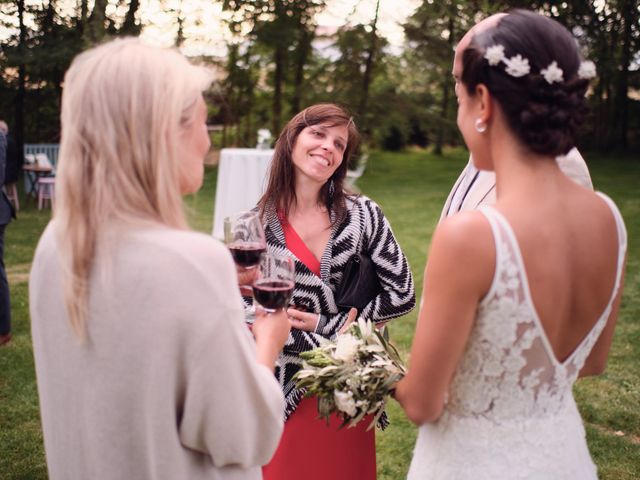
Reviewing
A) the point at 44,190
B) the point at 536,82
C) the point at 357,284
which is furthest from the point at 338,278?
the point at 44,190

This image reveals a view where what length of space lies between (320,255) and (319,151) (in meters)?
0.52

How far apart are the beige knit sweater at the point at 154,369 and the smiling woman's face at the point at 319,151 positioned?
174 cm

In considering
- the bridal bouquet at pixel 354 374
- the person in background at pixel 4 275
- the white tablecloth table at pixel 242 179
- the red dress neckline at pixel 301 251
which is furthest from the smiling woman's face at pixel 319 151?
the white tablecloth table at pixel 242 179

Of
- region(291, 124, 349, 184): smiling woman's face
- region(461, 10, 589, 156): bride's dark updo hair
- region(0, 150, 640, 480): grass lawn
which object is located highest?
region(461, 10, 589, 156): bride's dark updo hair

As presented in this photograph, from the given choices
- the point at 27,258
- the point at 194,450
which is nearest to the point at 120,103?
the point at 194,450

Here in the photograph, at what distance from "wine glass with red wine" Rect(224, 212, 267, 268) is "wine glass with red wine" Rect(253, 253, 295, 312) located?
0.10ft

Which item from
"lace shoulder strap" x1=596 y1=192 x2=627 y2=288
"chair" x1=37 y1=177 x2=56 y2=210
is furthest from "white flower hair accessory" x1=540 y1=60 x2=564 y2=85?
"chair" x1=37 y1=177 x2=56 y2=210

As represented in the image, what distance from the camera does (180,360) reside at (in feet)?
4.40

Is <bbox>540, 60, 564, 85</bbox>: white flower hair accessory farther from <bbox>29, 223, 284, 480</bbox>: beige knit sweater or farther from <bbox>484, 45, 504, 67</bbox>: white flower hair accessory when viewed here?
<bbox>29, 223, 284, 480</bbox>: beige knit sweater

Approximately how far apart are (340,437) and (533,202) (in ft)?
5.61

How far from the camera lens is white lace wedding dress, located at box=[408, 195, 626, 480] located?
1.56m

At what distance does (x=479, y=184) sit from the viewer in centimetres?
278

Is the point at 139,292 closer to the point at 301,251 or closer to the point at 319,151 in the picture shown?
the point at 301,251

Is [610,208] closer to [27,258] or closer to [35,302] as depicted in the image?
[35,302]
